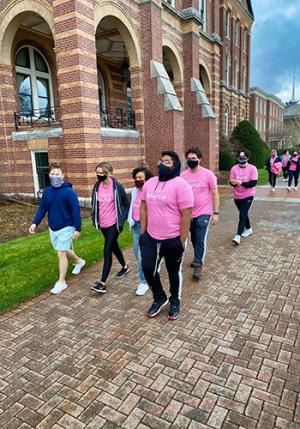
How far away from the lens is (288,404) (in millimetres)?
2453

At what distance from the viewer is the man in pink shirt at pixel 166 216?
10.9 ft

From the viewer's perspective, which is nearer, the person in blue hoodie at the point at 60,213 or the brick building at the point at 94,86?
the person in blue hoodie at the point at 60,213

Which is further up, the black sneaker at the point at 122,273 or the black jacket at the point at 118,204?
the black jacket at the point at 118,204

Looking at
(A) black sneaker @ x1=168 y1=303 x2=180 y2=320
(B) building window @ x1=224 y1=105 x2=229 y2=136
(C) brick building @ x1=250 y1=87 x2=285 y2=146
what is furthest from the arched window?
(C) brick building @ x1=250 y1=87 x2=285 y2=146

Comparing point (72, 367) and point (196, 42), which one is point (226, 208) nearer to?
point (72, 367)

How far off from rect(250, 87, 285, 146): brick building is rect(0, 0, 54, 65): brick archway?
47.0 metres

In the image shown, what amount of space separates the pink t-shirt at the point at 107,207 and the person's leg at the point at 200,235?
1.32m

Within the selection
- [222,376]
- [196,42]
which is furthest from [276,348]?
[196,42]

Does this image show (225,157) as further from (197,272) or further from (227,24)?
(197,272)

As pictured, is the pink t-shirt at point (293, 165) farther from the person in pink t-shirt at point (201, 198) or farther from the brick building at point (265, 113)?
the brick building at point (265, 113)

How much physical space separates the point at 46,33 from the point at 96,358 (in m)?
15.0

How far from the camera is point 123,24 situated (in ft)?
40.0

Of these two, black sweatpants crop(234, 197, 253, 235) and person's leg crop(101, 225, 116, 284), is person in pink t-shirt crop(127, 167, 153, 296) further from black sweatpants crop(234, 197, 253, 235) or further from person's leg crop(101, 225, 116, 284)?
black sweatpants crop(234, 197, 253, 235)

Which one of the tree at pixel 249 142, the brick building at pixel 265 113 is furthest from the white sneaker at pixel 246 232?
the brick building at pixel 265 113
